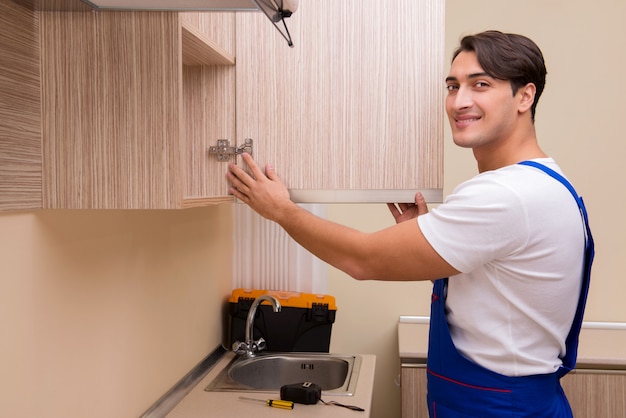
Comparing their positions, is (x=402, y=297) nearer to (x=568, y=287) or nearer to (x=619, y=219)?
(x=619, y=219)

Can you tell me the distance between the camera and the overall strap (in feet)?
4.76

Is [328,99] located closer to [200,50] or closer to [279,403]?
[200,50]

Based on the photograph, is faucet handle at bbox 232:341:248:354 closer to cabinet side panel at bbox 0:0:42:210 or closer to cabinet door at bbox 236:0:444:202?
cabinet door at bbox 236:0:444:202

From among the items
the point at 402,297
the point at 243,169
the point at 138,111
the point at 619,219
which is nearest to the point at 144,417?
the point at 243,169

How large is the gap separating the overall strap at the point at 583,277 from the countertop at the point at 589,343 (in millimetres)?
988

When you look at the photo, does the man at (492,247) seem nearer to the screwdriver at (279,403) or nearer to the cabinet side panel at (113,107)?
the cabinet side panel at (113,107)

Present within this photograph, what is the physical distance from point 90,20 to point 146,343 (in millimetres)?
996

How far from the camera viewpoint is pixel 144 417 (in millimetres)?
1902

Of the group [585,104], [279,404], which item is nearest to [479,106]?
[279,404]

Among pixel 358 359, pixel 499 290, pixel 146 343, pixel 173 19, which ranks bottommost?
pixel 358 359

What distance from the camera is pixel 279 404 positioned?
203 cm

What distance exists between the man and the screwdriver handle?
0.54 meters

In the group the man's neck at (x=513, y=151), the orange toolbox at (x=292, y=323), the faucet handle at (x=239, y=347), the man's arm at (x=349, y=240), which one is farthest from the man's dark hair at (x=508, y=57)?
the faucet handle at (x=239, y=347)

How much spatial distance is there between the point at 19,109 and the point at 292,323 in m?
1.69
